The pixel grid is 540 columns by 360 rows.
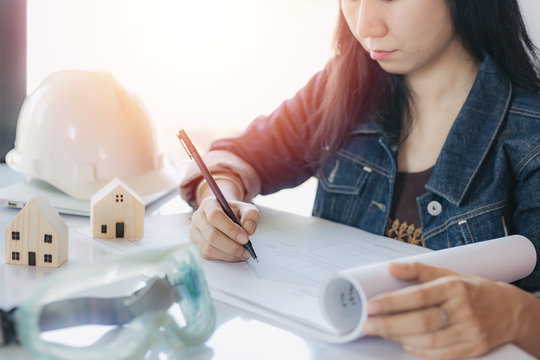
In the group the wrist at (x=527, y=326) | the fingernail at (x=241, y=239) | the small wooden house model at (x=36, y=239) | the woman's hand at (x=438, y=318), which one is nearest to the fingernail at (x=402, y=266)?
the woman's hand at (x=438, y=318)

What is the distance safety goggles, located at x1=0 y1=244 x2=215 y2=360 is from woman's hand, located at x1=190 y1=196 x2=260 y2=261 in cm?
18

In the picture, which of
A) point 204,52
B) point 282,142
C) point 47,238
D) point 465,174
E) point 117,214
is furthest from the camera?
point 204,52

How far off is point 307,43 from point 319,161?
4.22 ft

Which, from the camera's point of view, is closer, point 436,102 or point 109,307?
point 109,307

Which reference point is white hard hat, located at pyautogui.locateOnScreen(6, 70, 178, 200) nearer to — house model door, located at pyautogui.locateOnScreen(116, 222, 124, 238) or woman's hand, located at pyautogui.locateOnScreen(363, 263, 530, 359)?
house model door, located at pyautogui.locateOnScreen(116, 222, 124, 238)

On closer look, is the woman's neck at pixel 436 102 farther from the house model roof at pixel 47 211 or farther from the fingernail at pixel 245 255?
the house model roof at pixel 47 211

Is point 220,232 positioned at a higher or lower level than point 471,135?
lower

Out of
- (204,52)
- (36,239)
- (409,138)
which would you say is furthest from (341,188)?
(204,52)

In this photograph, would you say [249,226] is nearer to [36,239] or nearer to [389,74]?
[36,239]

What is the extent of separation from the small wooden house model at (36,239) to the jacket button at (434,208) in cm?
55

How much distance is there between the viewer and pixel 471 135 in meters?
0.91

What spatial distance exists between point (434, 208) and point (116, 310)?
1.90 ft

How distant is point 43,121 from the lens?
0.97 m

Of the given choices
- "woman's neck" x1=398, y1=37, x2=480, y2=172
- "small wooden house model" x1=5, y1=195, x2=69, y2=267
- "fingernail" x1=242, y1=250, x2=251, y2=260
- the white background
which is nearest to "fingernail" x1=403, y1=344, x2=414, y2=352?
"fingernail" x1=242, y1=250, x2=251, y2=260
